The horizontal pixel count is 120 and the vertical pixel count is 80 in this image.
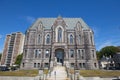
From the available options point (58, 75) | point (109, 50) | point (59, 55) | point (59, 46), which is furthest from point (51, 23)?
point (109, 50)

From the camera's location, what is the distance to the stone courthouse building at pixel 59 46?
45.4 meters

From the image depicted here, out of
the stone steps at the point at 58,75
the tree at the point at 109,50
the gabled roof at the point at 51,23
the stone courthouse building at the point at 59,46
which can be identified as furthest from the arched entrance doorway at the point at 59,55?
the tree at the point at 109,50

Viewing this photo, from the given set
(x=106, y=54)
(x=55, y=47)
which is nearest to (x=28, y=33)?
(x=55, y=47)

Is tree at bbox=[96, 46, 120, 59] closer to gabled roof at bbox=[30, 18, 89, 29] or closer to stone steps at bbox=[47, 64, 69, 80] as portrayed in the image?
gabled roof at bbox=[30, 18, 89, 29]

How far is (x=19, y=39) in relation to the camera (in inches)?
5049

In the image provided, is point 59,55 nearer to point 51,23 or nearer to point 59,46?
point 59,46

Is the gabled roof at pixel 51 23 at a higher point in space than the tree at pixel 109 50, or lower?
higher

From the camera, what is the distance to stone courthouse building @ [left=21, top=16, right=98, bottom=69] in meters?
45.4

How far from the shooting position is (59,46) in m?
45.2

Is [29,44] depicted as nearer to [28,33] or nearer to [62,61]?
[28,33]

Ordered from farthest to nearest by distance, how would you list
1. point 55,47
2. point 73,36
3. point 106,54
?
point 106,54 < point 73,36 < point 55,47

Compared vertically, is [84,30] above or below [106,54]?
above

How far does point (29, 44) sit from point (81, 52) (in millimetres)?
18197

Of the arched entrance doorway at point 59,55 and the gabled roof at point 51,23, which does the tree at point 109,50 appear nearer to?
the gabled roof at point 51,23
